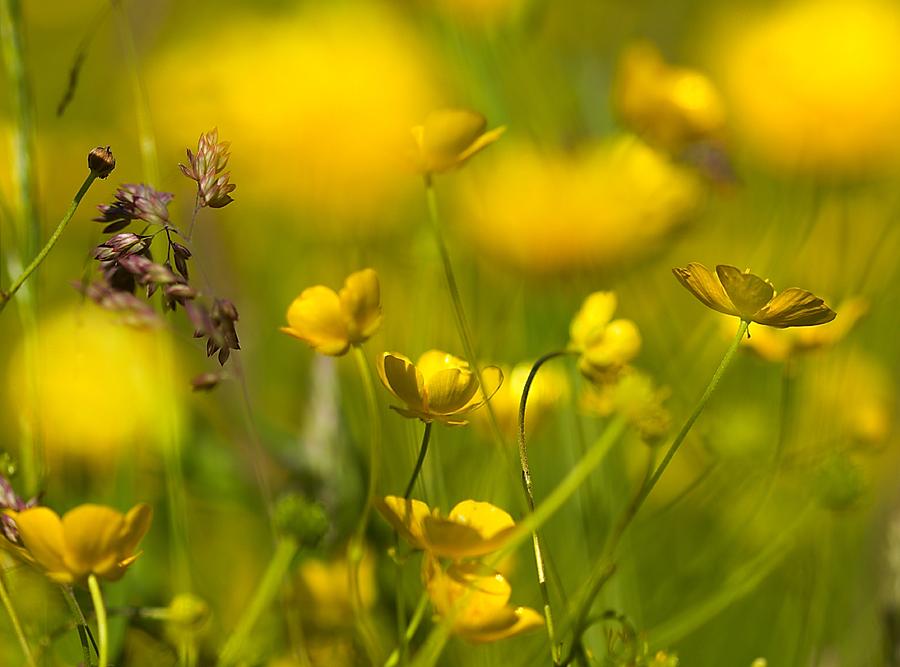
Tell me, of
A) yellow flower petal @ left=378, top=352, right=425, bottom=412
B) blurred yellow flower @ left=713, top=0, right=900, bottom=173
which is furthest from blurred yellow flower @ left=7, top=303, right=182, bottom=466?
blurred yellow flower @ left=713, top=0, right=900, bottom=173

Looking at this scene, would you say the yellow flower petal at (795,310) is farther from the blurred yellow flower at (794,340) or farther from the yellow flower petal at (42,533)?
the yellow flower petal at (42,533)

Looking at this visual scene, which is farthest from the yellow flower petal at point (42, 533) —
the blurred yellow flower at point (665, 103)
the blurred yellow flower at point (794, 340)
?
the blurred yellow flower at point (665, 103)

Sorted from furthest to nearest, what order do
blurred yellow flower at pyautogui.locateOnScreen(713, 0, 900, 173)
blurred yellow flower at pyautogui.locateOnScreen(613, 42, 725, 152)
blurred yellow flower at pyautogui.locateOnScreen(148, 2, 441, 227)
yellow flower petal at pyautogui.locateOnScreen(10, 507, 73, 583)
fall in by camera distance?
1. blurred yellow flower at pyautogui.locateOnScreen(713, 0, 900, 173)
2. blurred yellow flower at pyautogui.locateOnScreen(148, 2, 441, 227)
3. blurred yellow flower at pyautogui.locateOnScreen(613, 42, 725, 152)
4. yellow flower petal at pyautogui.locateOnScreen(10, 507, 73, 583)

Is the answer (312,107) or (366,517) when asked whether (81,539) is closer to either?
(366,517)

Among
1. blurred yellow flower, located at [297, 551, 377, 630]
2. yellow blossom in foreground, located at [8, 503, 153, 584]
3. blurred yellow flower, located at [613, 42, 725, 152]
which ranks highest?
blurred yellow flower, located at [613, 42, 725, 152]

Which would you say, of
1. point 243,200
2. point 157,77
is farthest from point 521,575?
point 157,77

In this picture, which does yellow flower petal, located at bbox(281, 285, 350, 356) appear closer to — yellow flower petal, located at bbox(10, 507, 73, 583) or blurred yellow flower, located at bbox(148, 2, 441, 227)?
yellow flower petal, located at bbox(10, 507, 73, 583)
